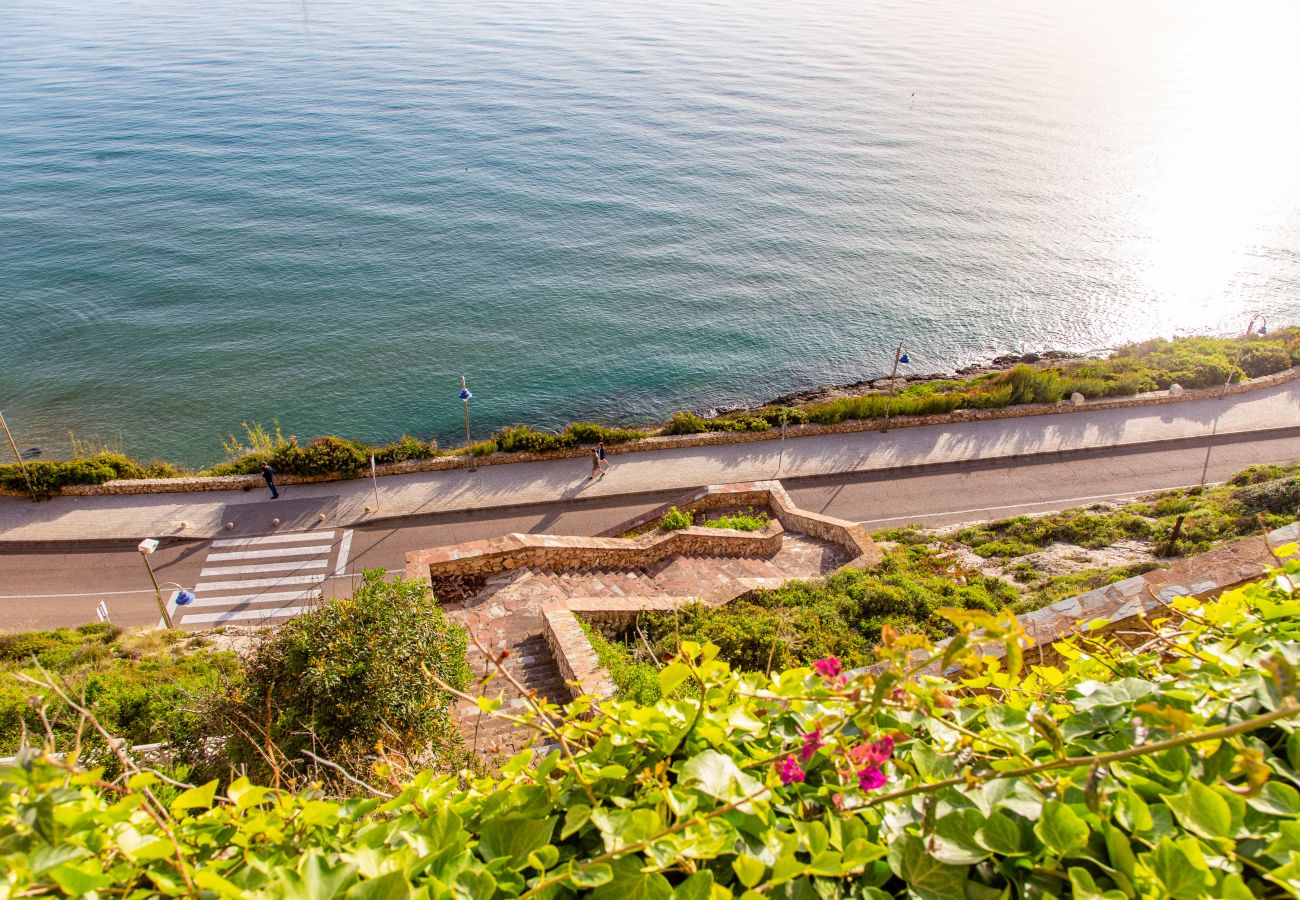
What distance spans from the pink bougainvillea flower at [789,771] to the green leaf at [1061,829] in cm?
74

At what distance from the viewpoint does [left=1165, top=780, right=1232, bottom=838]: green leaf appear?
2.24 m

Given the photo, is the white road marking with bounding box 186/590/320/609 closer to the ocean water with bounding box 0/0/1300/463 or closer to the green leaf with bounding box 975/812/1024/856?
the ocean water with bounding box 0/0/1300/463

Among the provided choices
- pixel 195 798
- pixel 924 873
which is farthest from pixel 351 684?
pixel 924 873

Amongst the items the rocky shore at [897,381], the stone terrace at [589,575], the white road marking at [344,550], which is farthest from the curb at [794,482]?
the rocky shore at [897,381]

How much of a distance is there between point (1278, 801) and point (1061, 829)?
0.71 metres

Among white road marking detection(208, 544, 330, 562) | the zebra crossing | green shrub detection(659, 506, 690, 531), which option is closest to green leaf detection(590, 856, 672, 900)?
green shrub detection(659, 506, 690, 531)

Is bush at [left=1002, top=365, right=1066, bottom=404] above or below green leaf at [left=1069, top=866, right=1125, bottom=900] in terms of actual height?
below

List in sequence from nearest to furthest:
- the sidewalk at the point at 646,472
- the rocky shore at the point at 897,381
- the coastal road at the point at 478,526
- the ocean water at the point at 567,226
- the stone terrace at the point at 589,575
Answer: the stone terrace at the point at 589,575 → the coastal road at the point at 478,526 → the sidewalk at the point at 646,472 → the rocky shore at the point at 897,381 → the ocean water at the point at 567,226

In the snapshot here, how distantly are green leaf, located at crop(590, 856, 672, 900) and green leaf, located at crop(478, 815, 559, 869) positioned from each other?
246 millimetres

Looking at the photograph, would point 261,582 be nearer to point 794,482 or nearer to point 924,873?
point 794,482

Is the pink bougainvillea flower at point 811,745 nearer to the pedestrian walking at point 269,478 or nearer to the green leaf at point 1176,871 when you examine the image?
the green leaf at point 1176,871

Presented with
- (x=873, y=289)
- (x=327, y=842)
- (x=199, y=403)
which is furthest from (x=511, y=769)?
(x=873, y=289)

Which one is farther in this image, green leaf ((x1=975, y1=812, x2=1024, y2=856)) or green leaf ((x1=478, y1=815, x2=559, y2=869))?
green leaf ((x1=478, y1=815, x2=559, y2=869))

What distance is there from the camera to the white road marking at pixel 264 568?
1917 centimetres
